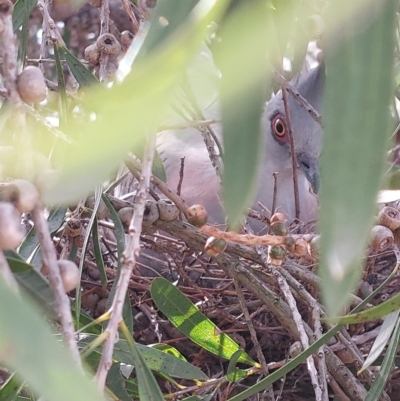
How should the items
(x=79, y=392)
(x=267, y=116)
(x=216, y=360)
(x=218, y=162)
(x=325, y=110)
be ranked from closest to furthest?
(x=79, y=392)
(x=325, y=110)
(x=218, y=162)
(x=216, y=360)
(x=267, y=116)

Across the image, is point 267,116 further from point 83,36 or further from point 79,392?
point 79,392

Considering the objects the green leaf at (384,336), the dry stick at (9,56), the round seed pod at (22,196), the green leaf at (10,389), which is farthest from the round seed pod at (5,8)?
the green leaf at (384,336)

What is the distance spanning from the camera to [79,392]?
0.38 meters

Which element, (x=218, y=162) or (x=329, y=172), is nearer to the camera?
(x=329, y=172)

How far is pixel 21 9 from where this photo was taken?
3.55 ft

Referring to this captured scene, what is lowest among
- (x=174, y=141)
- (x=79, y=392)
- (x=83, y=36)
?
(x=174, y=141)

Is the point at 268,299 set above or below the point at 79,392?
below

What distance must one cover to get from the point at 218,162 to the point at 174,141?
866mm

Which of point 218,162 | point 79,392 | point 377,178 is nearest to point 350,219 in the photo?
point 377,178

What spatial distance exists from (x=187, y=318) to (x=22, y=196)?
67 cm

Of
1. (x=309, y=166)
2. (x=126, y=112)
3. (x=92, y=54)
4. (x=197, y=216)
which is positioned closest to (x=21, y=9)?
(x=92, y=54)

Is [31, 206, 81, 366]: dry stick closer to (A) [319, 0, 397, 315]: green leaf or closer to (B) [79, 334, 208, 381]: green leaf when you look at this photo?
(A) [319, 0, 397, 315]: green leaf

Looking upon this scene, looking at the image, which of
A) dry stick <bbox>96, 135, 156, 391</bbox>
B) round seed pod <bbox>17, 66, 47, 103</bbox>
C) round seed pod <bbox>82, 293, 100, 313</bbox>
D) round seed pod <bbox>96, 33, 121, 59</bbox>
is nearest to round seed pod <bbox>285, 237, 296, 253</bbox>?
dry stick <bbox>96, 135, 156, 391</bbox>

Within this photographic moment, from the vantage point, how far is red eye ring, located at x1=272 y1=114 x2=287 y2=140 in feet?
6.12
